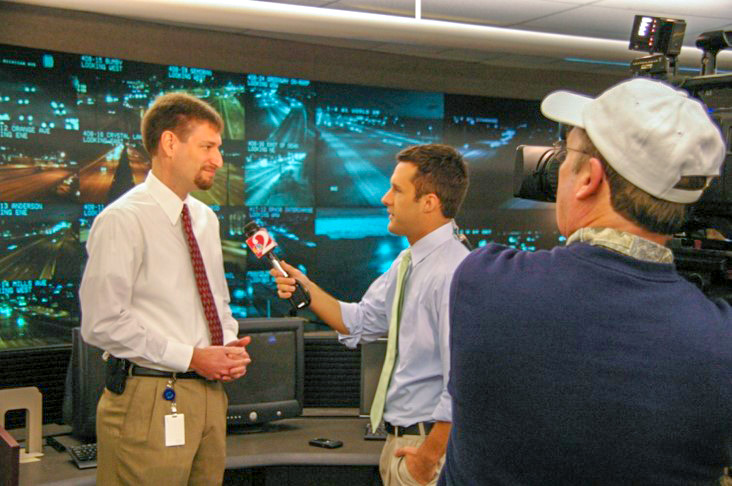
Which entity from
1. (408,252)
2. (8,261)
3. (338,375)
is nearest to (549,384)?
(408,252)

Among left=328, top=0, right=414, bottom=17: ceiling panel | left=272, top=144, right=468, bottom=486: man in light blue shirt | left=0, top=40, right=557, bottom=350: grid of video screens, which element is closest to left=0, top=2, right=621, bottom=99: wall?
left=0, top=40, right=557, bottom=350: grid of video screens

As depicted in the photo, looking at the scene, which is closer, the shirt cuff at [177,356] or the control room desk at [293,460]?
the shirt cuff at [177,356]

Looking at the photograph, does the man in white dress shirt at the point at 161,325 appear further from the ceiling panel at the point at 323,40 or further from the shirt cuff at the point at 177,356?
the ceiling panel at the point at 323,40

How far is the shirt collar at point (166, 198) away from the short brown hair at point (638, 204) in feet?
5.21

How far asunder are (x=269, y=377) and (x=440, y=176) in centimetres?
124

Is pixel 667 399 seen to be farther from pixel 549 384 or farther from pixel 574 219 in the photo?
pixel 574 219

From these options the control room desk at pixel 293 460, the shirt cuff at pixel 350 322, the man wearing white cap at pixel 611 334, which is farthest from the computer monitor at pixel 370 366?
the man wearing white cap at pixel 611 334

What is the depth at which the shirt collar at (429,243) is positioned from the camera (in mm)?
2293

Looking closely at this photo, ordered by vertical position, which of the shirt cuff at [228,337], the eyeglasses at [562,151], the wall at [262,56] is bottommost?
the shirt cuff at [228,337]

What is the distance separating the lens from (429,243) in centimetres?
230

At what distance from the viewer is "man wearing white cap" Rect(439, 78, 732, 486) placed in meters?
0.93

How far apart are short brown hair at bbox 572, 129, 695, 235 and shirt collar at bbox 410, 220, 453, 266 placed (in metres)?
1.30

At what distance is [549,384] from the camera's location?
0.95 metres

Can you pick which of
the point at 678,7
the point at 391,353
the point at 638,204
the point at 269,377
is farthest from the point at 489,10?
the point at 638,204
